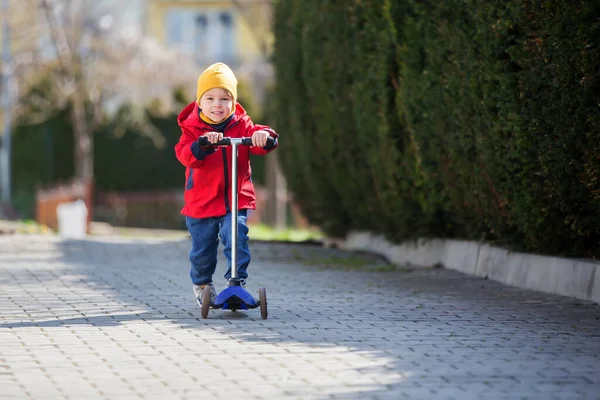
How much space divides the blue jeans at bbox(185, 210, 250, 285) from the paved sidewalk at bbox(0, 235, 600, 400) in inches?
11.2

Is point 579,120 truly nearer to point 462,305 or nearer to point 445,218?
point 462,305

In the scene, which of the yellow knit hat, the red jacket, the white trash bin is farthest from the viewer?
the white trash bin

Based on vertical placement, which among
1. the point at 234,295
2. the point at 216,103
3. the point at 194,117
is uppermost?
the point at 216,103

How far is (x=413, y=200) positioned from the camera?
41.4ft

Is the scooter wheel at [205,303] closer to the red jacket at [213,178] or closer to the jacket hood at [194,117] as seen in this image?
the red jacket at [213,178]

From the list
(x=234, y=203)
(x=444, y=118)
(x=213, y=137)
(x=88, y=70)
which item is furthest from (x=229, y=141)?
(x=88, y=70)

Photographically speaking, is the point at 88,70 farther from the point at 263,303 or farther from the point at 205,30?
the point at 263,303

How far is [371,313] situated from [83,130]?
2584cm

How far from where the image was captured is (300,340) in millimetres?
7051

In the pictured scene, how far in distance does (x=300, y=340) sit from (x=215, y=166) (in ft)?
5.66

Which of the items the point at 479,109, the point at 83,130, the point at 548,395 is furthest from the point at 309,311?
the point at 83,130

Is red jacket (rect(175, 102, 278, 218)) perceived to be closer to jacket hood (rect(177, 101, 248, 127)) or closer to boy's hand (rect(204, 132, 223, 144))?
jacket hood (rect(177, 101, 248, 127))

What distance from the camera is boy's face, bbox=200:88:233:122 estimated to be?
27.1ft

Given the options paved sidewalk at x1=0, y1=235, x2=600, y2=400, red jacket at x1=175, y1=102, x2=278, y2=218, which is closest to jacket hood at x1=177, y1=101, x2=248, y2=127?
red jacket at x1=175, y1=102, x2=278, y2=218
